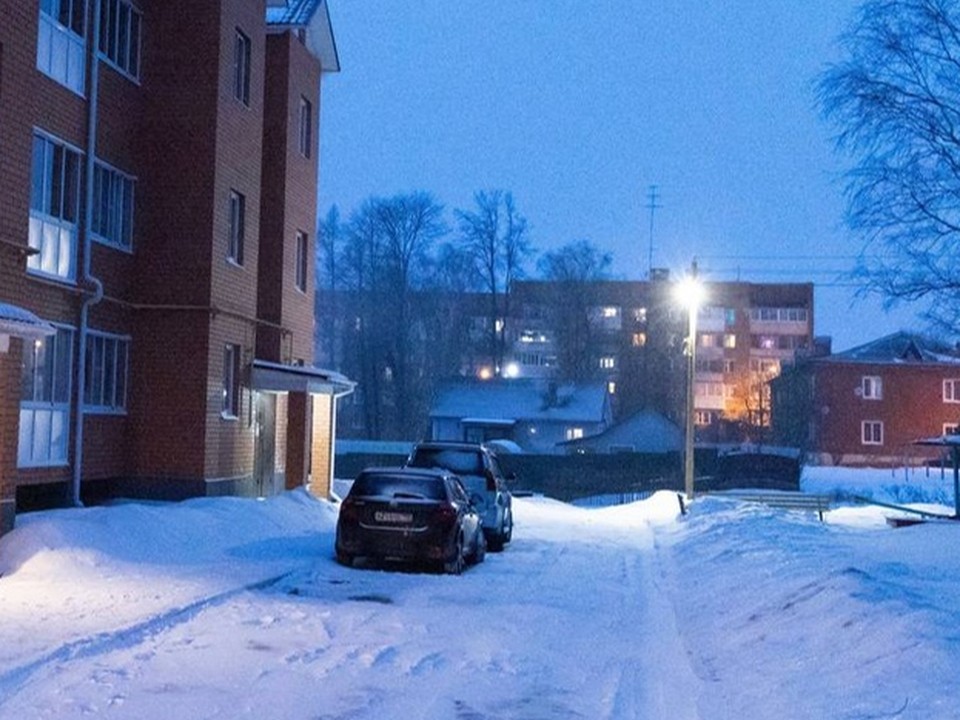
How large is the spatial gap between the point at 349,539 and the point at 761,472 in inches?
1529

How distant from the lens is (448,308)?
81125 mm

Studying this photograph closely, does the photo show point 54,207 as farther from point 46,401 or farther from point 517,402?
point 517,402

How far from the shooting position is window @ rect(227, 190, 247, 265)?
2388 centimetres

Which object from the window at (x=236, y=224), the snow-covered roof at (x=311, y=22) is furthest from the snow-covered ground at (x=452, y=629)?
the snow-covered roof at (x=311, y=22)

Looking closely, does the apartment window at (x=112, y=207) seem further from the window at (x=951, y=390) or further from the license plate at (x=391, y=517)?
the window at (x=951, y=390)

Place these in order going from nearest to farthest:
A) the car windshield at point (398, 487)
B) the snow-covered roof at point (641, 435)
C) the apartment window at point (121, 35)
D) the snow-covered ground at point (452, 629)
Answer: the snow-covered ground at point (452, 629)
the car windshield at point (398, 487)
the apartment window at point (121, 35)
the snow-covered roof at point (641, 435)

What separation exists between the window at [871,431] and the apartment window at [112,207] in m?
54.2

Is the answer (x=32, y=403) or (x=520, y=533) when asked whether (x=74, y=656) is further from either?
(x=520, y=533)

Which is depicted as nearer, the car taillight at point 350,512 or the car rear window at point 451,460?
the car taillight at point 350,512

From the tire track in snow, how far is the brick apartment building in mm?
4199

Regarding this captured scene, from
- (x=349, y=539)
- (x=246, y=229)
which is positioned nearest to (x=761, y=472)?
(x=246, y=229)

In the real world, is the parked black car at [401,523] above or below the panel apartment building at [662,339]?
below

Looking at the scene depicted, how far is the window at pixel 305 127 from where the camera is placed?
29.8 m

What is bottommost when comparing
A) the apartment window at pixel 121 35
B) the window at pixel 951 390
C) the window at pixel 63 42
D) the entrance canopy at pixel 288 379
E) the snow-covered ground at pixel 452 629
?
the snow-covered ground at pixel 452 629
